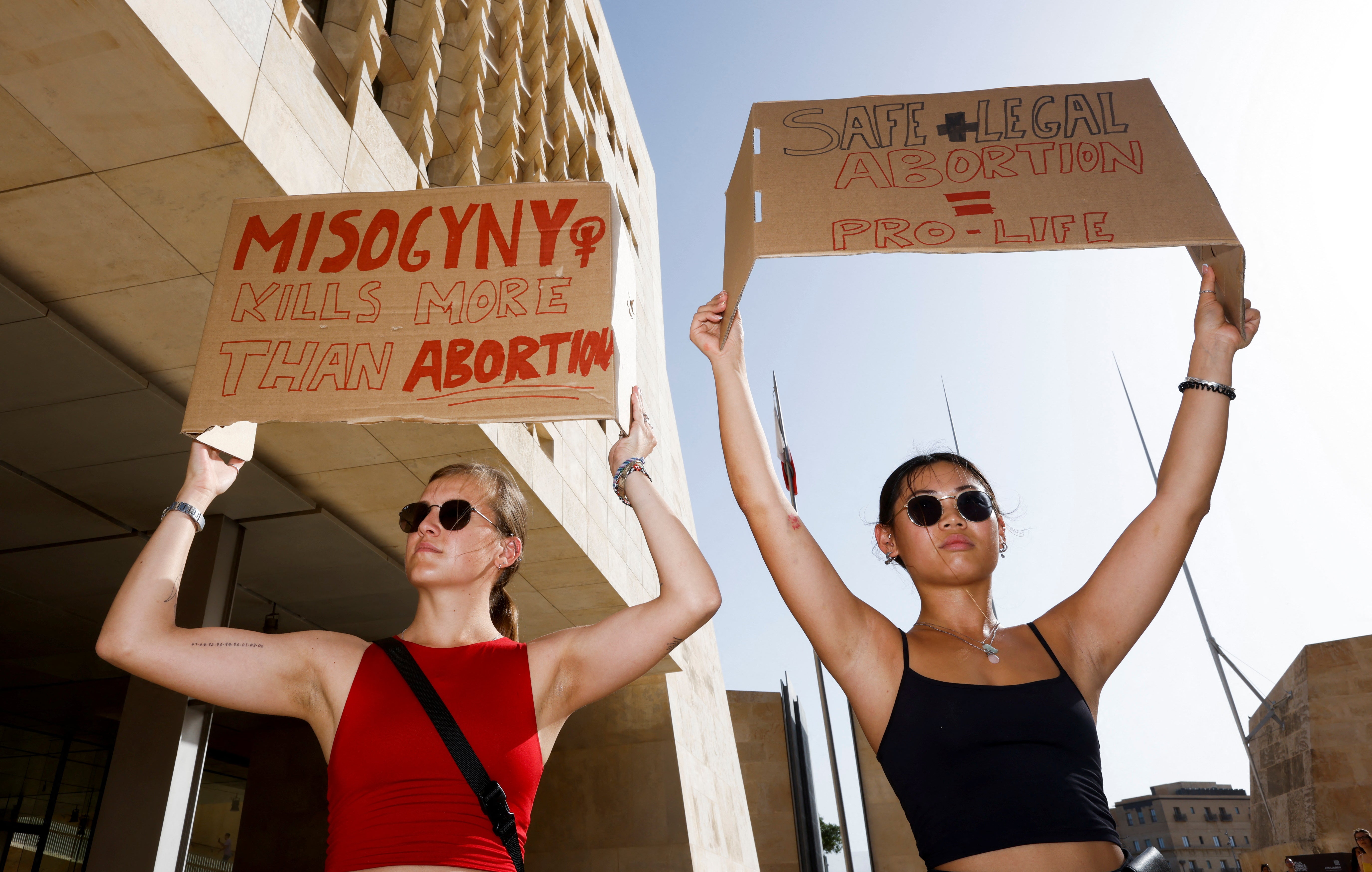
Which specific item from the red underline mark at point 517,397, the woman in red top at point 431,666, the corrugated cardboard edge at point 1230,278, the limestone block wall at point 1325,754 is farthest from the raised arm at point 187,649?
the limestone block wall at point 1325,754

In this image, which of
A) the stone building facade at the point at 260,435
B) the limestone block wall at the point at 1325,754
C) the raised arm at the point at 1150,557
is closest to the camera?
the raised arm at the point at 1150,557

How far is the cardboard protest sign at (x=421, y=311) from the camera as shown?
255 cm

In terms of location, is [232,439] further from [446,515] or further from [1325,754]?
[1325,754]

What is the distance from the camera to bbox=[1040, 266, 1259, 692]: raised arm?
7.39 feet

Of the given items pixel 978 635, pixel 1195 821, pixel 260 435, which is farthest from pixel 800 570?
pixel 1195 821

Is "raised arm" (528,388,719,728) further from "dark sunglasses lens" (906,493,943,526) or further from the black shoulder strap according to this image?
"dark sunglasses lens" (906,493,943,526)

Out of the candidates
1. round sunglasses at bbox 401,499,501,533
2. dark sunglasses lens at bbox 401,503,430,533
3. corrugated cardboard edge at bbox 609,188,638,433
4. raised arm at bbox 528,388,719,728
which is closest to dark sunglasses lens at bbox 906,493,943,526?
raised arm at bbox 528,388,719,728

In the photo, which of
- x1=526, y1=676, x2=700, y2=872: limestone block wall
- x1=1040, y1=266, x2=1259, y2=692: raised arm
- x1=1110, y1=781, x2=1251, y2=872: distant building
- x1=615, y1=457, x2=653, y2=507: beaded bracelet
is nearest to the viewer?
x1=1040, y1=266, x2=1259, y2=692: raised arm

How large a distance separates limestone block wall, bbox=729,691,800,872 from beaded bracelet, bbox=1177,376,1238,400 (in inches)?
553

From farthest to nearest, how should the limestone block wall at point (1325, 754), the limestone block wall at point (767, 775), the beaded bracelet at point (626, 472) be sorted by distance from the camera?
the limestone block wall at point (767, 775)
the limestone block wall at point (1325, 754)
the beaded bracelet at point (626, 472)

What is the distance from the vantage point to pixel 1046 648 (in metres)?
2.20

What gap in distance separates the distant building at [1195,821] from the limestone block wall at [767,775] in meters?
32.3

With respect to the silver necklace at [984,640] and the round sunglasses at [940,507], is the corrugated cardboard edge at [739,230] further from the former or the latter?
the silver necklace at [984,640]

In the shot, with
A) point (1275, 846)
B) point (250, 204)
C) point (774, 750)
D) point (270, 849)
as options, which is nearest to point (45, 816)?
point (270, 849)
